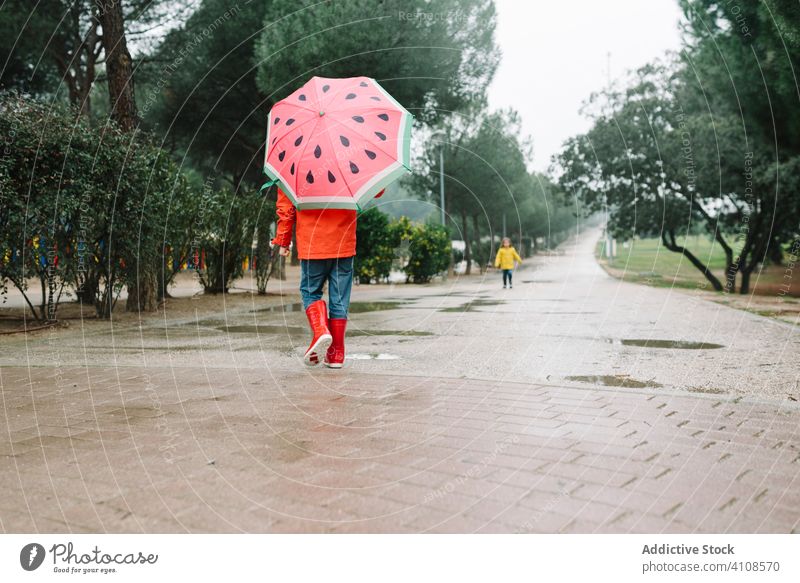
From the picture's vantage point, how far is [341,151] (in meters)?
5.82

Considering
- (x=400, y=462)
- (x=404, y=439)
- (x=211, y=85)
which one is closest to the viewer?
(x=400, y=462)

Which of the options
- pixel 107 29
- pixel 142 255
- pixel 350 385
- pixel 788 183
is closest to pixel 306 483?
pixel 350 385

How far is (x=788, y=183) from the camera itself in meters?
18.6

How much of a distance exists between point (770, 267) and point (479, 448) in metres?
38.7

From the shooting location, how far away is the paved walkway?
2.82 meters

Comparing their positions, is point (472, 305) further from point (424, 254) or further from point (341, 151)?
point (424, 254)

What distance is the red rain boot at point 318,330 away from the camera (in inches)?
238

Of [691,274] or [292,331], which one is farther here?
[691,274]

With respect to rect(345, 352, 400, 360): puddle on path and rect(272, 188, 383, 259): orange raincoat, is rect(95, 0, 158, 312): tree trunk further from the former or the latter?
rect(272, 188, 383, 259): orange raincoat
